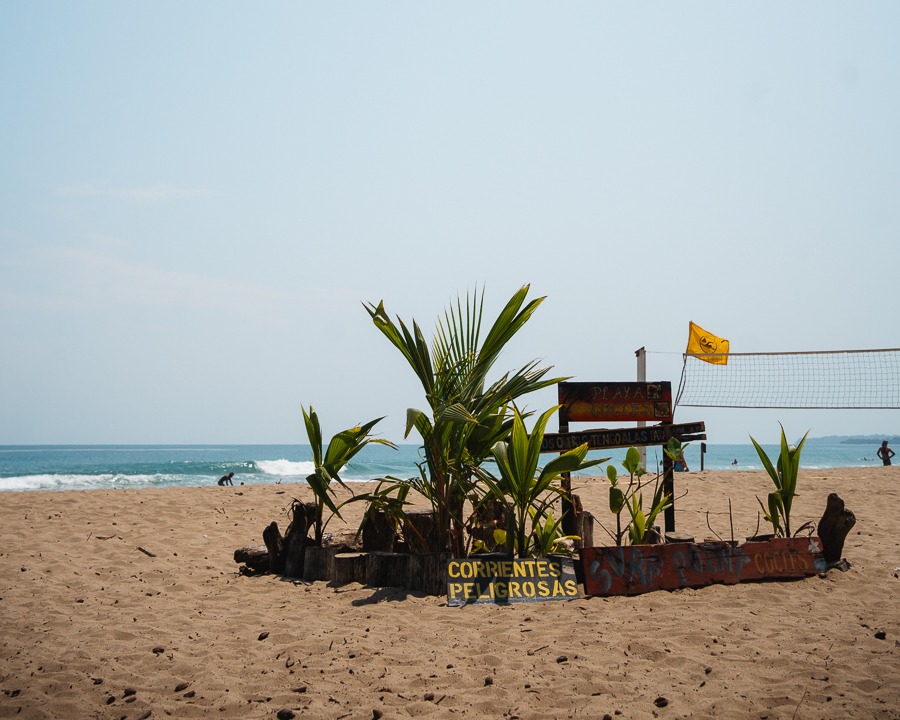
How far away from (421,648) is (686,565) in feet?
6.93

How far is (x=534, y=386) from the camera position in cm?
546

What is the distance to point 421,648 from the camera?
3.90m

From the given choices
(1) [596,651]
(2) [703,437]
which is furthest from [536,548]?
(2) [703,437]

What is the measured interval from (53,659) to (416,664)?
1955 millimetres

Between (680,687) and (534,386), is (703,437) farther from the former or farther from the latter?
(680,687)

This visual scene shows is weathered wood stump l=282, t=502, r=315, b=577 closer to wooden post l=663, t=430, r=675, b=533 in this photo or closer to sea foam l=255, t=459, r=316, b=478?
wooden post l=663, t=430, r=675, b=533

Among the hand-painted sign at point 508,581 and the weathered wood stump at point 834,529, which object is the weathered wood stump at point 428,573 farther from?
the weathered wood stump at point 834,529

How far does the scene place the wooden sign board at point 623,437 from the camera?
21.5 feet

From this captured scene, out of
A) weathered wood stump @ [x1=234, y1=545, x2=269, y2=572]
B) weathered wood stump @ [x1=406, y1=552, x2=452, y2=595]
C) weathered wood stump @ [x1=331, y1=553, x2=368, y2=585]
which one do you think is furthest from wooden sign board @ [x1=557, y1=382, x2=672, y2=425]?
weathered wood stump @ [x1=234, y1=545, x2=269, y2=572]

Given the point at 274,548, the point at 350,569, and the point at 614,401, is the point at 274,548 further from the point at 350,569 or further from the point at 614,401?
the point at 614,401

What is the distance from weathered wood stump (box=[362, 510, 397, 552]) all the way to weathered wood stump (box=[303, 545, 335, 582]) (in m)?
0.32

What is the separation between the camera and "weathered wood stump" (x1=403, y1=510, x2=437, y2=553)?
5.50 meters

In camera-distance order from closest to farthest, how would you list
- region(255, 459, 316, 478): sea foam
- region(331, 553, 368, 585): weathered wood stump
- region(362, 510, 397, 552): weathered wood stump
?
region(331, 553, 368, 585): weathered wood stump
region(362, 510, 397, 552): weathered wood stump
region(255, 459, 316, 478): sea foam

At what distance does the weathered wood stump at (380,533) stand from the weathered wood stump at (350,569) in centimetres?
23
